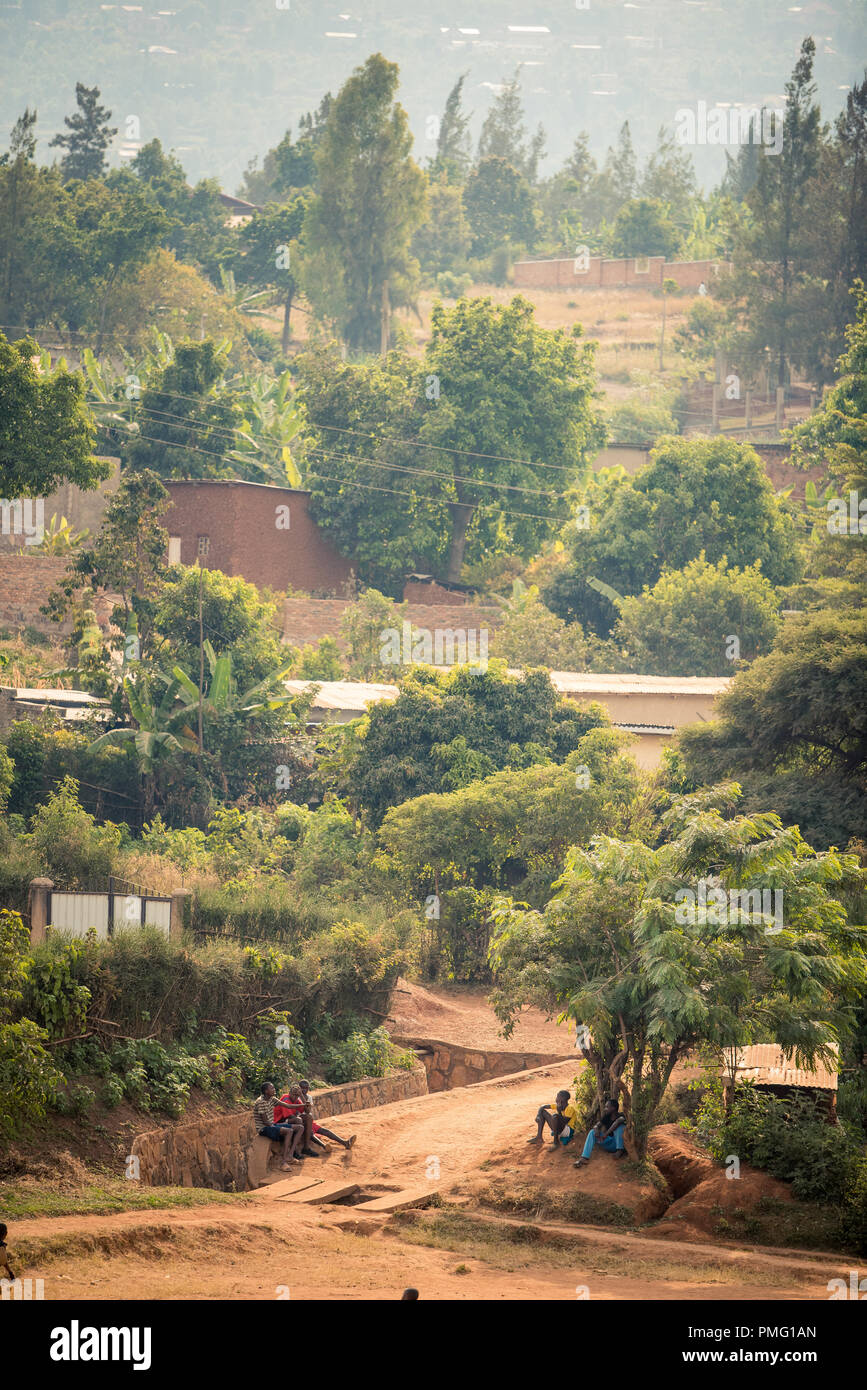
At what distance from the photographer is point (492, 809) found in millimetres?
27500

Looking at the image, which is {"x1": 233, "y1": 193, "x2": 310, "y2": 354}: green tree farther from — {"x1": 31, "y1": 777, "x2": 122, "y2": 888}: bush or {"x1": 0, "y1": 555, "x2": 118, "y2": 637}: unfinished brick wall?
{"x1": 31, "y1": 777, "x2": 122, "y2": 888}: bush

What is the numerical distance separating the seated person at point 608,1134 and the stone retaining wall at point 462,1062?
19.7 ft

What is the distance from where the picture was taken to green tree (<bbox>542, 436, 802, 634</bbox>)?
47094mm

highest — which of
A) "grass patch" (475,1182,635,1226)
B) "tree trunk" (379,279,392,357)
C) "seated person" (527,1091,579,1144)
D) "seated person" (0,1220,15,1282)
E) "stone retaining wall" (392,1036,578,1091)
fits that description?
"tree trunk" (379,279,392,357)

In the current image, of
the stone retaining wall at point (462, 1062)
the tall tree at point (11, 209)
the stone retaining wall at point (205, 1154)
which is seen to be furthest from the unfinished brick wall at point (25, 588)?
the stone retaining wall at point (205, 1154)

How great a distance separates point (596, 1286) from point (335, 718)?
2173 centimetres

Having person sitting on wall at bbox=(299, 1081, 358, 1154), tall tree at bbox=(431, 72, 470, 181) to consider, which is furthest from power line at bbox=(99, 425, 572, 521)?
tall tree at bbox=(431, 72, 470, 181)

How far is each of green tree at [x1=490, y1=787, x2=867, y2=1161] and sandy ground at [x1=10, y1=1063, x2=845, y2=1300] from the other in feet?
4.63

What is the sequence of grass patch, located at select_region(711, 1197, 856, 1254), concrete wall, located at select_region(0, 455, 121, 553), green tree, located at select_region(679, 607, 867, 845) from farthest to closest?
concrete wall, located at select_region(0, 455, 121, 553), green tree, located at select_region(679, 607, 867, 845), grass patch, located at select_region(711, 1197, 856, 1254)

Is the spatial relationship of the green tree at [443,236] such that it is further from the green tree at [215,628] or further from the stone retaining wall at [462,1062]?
the stone retaining wall at [462,1062]

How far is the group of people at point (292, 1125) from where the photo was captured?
1720 centimetres
